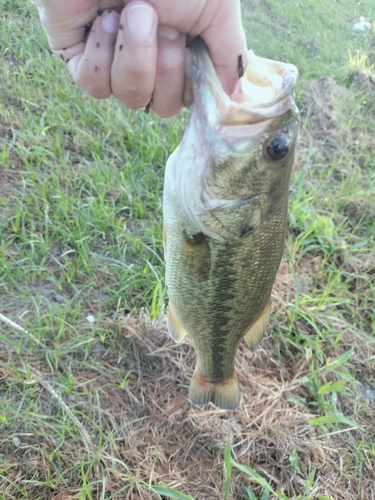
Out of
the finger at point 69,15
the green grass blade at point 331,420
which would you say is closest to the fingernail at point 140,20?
the finger at point 69,15

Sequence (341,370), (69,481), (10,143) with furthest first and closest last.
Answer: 1. (10,143)
2. (341,370)
3. (69,481)

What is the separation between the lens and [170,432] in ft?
7.41

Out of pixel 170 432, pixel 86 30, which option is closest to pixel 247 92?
pixel 86 30

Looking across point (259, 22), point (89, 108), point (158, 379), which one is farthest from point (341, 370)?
point (259, 22)

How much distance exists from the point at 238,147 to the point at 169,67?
289 mm

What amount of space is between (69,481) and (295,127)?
1766mm

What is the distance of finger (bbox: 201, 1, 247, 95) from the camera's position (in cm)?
110

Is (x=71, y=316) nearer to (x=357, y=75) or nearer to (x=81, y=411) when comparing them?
(x=81, y=411)

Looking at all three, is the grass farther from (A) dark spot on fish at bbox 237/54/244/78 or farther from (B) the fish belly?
(A) dark spot on fish at bbox 237/54/244/78

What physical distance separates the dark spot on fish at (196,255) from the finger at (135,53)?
0.47 meters

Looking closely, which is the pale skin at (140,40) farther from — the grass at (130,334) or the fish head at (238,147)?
the grass at (130,334)

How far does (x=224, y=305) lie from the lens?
154 cm

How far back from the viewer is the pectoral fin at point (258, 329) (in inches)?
67.9

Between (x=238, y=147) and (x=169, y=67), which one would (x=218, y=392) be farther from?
(x=169, y=67)
